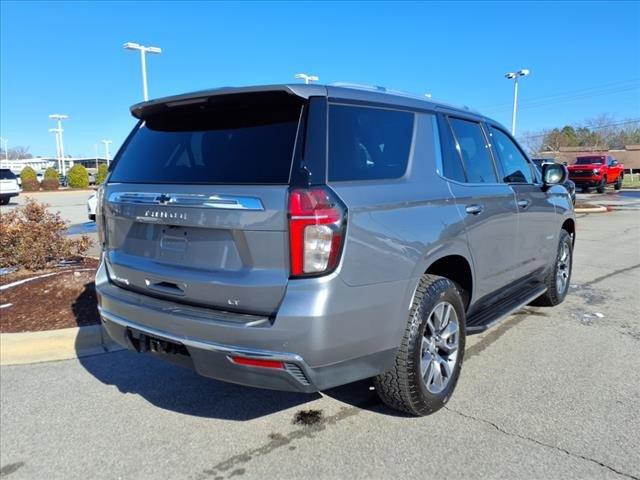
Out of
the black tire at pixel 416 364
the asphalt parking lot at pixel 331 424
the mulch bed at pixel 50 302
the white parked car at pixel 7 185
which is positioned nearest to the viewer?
the asphalt parking lot at pixel 331 424

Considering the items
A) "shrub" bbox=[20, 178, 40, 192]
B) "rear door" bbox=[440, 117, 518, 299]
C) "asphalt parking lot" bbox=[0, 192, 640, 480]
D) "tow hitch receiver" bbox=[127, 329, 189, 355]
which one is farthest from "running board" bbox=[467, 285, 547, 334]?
"shrub" bbox=[20, 178, 40, 192]

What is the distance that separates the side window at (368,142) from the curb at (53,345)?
3.03 metres

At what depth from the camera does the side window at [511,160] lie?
178 inches

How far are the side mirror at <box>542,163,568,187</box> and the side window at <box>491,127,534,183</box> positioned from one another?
0.13 meters

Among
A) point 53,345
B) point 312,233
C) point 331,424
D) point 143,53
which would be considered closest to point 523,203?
point 331,424

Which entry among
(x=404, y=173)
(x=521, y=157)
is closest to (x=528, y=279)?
(x=521, y=157)

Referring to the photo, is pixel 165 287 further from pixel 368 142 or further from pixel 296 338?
pixel 368 142

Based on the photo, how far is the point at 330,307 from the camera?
2.51 meters

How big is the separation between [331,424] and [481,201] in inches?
73.8

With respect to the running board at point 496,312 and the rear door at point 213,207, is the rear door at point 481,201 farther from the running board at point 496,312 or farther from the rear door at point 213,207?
the rear door at point 213,207

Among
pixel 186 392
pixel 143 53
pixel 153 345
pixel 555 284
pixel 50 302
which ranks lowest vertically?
pixel 186 392

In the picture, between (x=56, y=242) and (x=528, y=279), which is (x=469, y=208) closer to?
(x=528, y=279)

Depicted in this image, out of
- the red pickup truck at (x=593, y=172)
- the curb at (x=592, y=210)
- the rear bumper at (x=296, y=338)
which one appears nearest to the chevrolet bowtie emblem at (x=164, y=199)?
the rear bumper at (x=296, y=338)

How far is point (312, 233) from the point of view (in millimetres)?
2492
